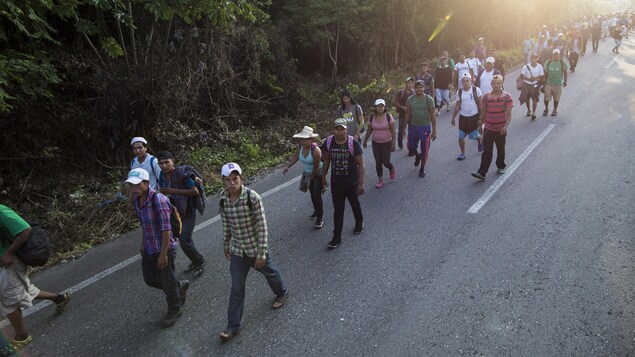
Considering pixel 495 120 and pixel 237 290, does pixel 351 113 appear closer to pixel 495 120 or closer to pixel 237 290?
pixel 495 120

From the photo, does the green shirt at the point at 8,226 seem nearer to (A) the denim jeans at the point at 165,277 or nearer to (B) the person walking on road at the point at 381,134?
(A) the denim jeans at the point at 165,277

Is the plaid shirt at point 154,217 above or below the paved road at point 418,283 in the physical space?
above

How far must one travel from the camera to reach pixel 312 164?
19.9ft

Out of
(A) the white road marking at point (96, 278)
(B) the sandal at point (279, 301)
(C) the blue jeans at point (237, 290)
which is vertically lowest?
(B) the sandal at point (279, 301)

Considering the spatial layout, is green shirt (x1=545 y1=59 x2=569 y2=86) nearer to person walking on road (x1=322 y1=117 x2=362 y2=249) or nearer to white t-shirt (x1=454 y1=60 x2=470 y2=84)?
white t-shirt (x1=454 y1=60 x2=470 y2=84)

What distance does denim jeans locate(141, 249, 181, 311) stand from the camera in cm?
434

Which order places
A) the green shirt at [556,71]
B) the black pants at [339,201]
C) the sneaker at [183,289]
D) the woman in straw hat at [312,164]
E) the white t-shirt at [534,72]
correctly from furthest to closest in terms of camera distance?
the white t-shirt at [534,72]
the green shirt at [556,71]
the woman in straw hat at [312,164]
the black pants at [339,201]
the sneaker at [183,289]

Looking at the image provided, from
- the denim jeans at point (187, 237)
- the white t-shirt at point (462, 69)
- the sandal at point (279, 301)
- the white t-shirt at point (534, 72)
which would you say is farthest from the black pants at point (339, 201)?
the white t-shirt at point (462, 69)

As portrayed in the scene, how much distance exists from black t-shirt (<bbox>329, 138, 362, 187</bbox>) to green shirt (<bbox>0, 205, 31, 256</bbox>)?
3.61 metres

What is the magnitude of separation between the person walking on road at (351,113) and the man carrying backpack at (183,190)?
11.7 feet

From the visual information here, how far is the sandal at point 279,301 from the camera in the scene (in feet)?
15.0

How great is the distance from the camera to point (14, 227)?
399 centimetres

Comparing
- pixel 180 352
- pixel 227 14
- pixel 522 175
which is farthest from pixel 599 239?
pixel 227 14

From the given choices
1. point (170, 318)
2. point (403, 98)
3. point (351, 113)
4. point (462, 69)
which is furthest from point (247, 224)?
point (462, 69)
